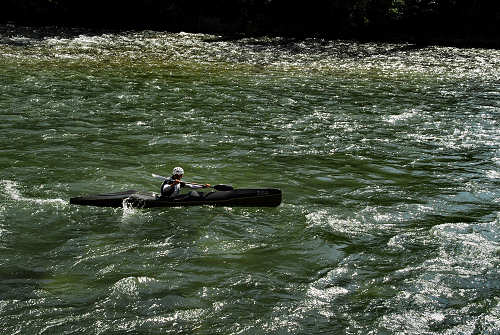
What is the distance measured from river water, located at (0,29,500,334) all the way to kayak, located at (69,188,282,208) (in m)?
0.20

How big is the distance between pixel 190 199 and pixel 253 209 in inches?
60.7

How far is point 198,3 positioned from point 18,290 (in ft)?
137

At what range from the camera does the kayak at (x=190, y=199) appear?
12.9m

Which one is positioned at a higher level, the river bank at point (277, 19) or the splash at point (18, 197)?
the river bank at point (277, 19)

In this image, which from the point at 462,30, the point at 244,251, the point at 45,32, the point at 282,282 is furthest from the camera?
the point at 462,30

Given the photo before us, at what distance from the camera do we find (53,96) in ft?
76.9

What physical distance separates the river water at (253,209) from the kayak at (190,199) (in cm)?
20

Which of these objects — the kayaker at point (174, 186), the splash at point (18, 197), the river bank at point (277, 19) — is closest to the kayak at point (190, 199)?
the kayaker at point (174, 186)

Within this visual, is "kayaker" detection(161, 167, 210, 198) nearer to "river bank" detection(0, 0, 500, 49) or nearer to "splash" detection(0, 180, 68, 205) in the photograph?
"splash" detection(0, 180, 68, 205)

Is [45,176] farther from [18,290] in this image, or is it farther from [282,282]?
[282,282]

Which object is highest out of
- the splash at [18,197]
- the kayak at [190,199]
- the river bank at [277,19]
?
the river bank at [277,19]

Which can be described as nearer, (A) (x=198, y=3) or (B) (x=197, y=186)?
(B) (x=197, y=186)

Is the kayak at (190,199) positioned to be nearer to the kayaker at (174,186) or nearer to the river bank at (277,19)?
the kayaker at (174,186)

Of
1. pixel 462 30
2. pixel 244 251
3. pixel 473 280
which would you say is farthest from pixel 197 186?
pixel 462 30
